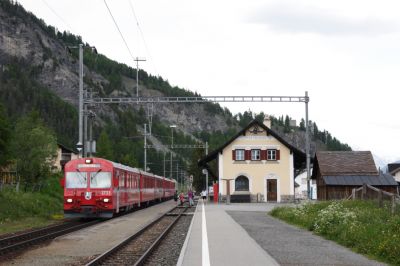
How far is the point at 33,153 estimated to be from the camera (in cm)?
4353

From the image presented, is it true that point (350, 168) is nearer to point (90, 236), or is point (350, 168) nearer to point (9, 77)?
point (90, 236)

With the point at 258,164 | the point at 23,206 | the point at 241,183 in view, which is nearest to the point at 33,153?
the point at 23,206

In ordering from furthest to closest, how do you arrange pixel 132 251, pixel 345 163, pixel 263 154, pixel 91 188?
pixel 263 154 < pixel 345 163 < pixel 91 188 < pixel 132 251

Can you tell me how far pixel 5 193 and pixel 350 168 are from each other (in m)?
29.8

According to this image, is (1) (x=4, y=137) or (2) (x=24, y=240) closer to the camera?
(2) (x=24, y=240)

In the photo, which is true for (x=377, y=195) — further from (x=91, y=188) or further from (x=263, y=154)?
(x=263, y=154)

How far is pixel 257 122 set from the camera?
55.0m

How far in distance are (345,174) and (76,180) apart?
27292mm

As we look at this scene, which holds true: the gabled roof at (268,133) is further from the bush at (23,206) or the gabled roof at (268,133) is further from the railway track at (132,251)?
the railway track at (132,251)

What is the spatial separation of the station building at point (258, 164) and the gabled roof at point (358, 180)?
6.69m

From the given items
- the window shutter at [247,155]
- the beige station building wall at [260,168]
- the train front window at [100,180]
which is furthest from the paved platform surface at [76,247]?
the window shutter at [247,155]

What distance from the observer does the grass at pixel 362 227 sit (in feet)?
39.2

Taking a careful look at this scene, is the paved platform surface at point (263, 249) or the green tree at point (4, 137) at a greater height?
the green tree at point (4, 137)

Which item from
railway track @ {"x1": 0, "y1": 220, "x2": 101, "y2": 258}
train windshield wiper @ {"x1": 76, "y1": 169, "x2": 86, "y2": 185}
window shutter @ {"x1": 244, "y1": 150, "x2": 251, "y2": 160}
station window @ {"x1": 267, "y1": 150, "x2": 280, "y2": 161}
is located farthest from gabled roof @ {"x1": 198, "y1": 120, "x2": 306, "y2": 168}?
railway track @ {"x1": 0, "y1": 220, "x2": 101, "y2": 258}
